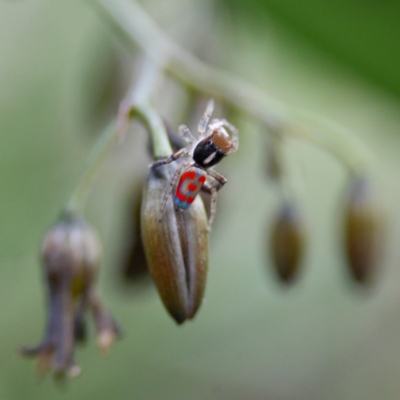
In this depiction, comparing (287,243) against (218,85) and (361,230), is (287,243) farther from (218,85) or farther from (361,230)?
(218,85)

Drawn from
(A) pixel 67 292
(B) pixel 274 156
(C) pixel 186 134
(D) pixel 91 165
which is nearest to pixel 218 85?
(B) pixel 274 156

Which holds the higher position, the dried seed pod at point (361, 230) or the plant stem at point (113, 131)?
the dried seed pod at point (361, 230)

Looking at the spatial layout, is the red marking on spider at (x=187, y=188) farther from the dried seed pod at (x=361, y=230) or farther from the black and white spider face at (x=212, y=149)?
the dried seed pod at (x=361, y=230)

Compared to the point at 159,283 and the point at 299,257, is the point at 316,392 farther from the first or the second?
the point at 159,283

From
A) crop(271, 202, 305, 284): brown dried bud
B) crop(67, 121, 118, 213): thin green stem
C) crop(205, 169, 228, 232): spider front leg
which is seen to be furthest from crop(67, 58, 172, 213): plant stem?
crop(271, 202, 305, 284): brown dried bud

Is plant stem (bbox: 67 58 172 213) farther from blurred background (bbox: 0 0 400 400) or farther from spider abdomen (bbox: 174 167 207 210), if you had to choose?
blurred background (bbox: 0 0 400 400)

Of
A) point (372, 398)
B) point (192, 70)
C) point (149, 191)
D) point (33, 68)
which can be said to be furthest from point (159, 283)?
point (372, 398)

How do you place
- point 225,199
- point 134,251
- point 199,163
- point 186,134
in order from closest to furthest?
point 199,163 < point 186,134 < point 134,251 < point 225,199

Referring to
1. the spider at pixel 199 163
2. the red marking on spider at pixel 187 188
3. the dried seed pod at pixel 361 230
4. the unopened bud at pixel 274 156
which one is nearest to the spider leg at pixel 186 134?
the spider at pixel 199 163
